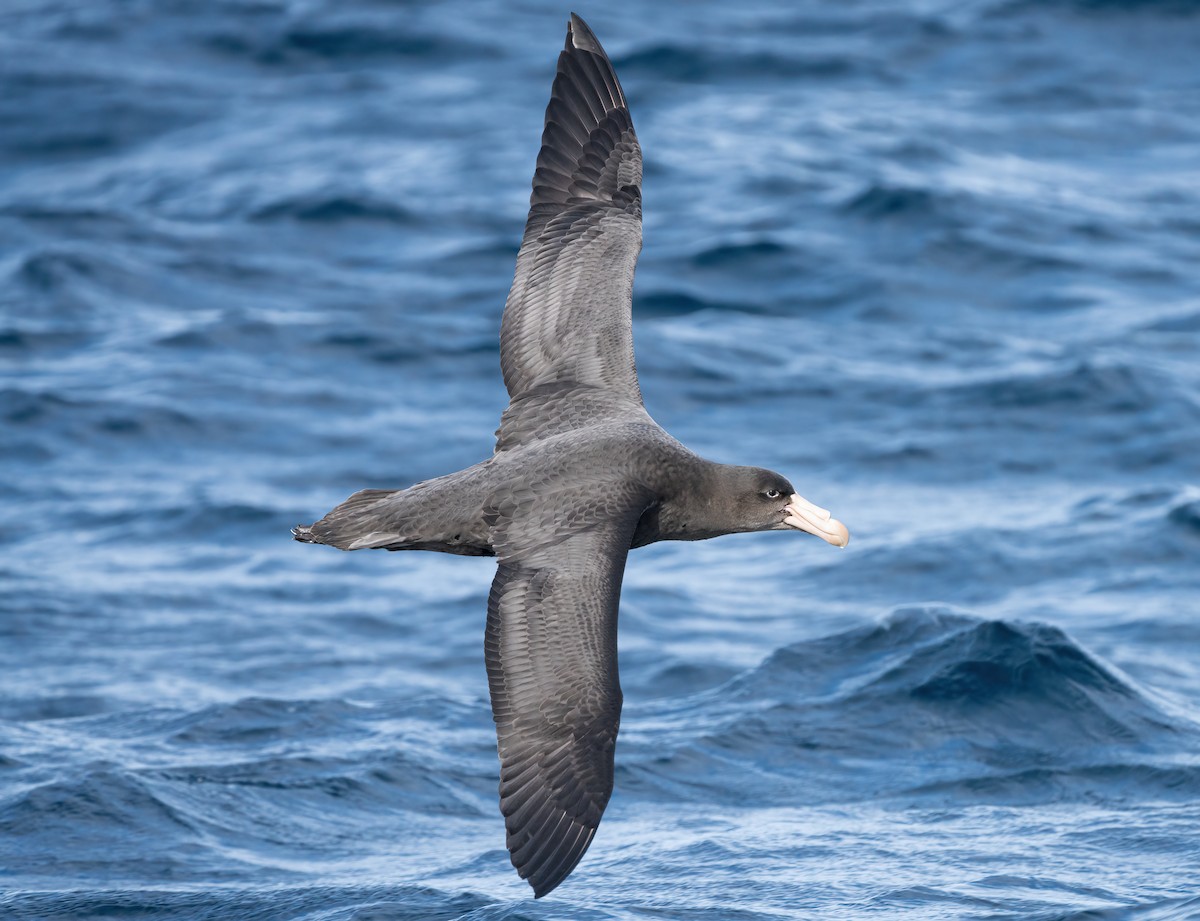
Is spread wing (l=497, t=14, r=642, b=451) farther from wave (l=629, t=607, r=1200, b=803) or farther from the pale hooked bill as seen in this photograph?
wave (l=629, t=607, r=1200, b=803)

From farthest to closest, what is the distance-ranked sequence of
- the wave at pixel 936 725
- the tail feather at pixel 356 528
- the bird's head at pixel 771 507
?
the wave at pixel 936 725, the bird's head at pixel 771 507, the tail feather at pixel 356 528

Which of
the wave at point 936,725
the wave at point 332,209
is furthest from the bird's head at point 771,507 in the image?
the wave at point 332,209

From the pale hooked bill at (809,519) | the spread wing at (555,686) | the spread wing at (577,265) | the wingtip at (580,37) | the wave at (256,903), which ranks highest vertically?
the wingtip at (580,37)

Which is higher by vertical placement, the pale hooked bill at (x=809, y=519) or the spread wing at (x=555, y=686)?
the pale hooked bill at (x=809, y=519)

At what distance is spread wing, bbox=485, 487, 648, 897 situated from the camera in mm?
8008

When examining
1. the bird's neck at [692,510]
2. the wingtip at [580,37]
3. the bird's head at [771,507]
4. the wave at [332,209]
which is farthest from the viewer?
the wave at [332,209]

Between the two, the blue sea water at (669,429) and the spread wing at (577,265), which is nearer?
the spread wing at (577,265)

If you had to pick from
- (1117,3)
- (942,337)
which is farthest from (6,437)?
(1117,3)

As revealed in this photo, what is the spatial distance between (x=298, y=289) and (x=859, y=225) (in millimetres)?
5724

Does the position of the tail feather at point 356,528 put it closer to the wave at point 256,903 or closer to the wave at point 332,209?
the wave at point 256,903

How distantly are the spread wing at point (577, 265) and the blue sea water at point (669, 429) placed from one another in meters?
2.56

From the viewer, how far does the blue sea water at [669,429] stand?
10.9 m

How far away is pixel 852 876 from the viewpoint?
10.1m

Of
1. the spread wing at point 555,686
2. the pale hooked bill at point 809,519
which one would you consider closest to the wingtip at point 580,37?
the pale hooked bill at point 809,519
